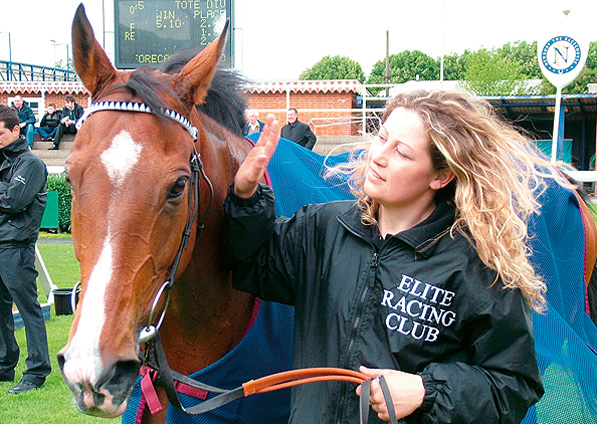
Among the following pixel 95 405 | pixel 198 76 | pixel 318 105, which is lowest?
pixel 95 405

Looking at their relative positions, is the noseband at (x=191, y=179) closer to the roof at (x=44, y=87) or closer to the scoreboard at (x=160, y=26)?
the scoreboard at (x=160, y=26)

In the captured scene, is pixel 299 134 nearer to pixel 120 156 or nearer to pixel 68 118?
pixel 68 118

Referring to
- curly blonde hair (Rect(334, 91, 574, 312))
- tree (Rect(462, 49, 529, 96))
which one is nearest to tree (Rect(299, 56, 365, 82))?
tree (Rect(462, 49, 529, 96))

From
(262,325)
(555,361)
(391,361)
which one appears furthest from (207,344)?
(555,361)

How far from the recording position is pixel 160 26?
320 inches

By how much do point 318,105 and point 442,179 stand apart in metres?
19.0

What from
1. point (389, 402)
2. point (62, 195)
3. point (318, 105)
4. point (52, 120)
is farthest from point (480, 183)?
point (318, 105)

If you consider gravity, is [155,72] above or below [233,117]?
above

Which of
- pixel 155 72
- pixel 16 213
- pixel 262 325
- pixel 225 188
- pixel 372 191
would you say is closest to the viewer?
pixel 372 191

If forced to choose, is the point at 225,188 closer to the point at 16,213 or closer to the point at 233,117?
the point at 233,117

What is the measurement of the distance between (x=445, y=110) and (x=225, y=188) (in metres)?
0.83

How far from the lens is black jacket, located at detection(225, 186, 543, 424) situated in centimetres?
160

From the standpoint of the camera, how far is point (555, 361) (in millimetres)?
2607

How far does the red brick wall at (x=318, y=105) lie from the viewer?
65.2 feet
